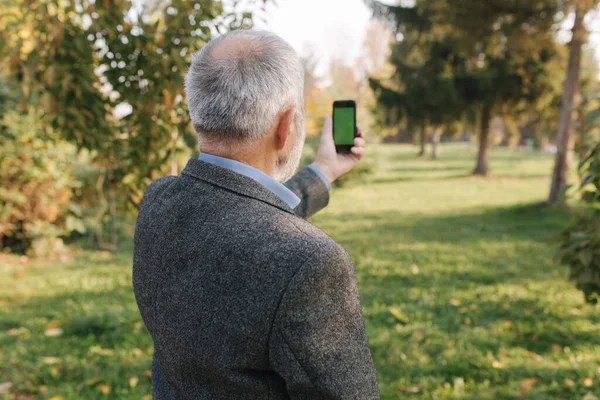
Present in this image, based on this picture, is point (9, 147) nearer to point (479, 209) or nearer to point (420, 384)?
point (420, 384)

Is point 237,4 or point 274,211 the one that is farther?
point 237,4

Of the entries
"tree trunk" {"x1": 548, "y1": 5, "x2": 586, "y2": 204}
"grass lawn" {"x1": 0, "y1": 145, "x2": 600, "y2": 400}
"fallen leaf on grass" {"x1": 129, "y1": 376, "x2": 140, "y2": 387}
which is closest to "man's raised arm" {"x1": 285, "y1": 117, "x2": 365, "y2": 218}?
"grass lawn" {"x1": 0, "y1": 145, "x2": 600, "y2": 400}

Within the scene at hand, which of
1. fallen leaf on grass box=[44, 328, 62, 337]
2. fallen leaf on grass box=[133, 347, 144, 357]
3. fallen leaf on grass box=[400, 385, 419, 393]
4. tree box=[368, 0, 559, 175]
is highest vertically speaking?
tree box=[368, 0, 559, 175]

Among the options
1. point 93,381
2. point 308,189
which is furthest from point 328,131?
point 93,381

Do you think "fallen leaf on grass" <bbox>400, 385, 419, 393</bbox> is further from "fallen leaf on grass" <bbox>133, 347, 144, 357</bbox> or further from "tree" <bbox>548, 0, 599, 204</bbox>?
"tree" <bbox>548, 0, 599, 204</bbox>

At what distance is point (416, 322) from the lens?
4.56 m

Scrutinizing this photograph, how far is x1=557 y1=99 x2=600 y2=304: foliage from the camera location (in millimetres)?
2986

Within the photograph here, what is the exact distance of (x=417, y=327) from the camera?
4.42 metres

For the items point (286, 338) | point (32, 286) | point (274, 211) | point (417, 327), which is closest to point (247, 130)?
point (274, 211)

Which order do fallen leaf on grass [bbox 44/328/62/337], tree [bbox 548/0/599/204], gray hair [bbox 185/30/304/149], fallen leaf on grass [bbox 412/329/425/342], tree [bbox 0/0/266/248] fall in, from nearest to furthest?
Answer: 1. gray hair [bbox 185/30/304/149]
2. tree [bbox 0/0/266/248]
3. fallen leaf on grass [bbox 412/329/425/342]
4. fallen leaf on grass [bbox 44/328/62/337]
5. tree [bbox 548/0/599/204]

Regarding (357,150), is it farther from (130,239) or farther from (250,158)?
(130,239)

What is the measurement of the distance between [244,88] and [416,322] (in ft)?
12.7

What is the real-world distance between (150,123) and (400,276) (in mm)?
3857

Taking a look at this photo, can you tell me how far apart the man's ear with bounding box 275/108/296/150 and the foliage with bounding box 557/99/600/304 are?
2.26 metres
